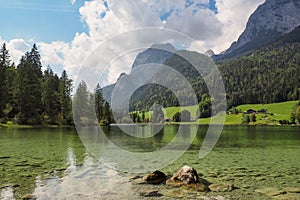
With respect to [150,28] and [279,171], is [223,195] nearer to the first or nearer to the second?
[279,171]

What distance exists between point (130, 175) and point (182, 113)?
151 m

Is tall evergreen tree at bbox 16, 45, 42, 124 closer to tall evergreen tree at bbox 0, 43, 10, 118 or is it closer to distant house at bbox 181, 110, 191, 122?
tall evergreen tree at bbox 0, 43, 10, 118

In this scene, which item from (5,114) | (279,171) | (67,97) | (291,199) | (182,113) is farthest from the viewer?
(182,113)

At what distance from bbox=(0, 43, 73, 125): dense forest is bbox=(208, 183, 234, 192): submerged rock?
81.9 metres

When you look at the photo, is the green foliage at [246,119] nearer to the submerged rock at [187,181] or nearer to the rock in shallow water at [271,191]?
the rock in shallow water at [271,191]

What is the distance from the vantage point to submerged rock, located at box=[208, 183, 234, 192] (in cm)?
1467

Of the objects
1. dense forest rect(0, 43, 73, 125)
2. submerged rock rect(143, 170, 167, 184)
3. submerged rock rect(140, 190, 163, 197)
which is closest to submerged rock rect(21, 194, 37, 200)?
submerged rock rect(140, 190, 163, 197)

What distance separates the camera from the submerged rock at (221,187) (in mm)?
14670

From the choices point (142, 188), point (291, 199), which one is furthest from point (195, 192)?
point (291, 199)

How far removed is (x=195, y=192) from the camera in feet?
46.9

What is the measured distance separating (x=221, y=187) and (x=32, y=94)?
3845 inches

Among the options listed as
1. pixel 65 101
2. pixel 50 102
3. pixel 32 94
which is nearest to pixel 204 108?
pixel 65 101

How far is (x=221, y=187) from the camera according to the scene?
15164mm

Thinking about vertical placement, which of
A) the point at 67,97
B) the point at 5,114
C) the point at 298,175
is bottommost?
the point at 298,175
